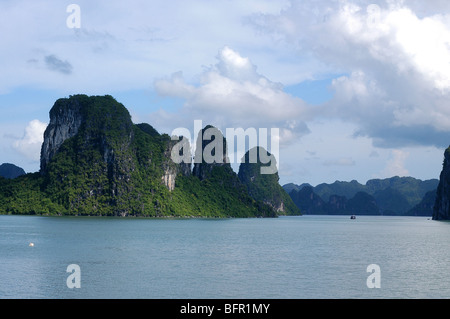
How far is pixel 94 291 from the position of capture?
38.4 meters

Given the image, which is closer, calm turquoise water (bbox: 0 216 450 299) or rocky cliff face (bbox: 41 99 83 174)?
calm turquoise water (bbox: 0 216 450 299)

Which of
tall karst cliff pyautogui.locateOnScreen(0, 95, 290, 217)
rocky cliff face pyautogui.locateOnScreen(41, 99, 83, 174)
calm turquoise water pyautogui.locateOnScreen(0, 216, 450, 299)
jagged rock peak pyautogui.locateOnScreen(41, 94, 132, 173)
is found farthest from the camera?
rocky cliff face pyautogui.locateOnScreen(41, 99, 83, 174)

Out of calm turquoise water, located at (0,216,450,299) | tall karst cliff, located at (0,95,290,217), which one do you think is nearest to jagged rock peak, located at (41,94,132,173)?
tall karst cliff, located at (0,95,290,217)

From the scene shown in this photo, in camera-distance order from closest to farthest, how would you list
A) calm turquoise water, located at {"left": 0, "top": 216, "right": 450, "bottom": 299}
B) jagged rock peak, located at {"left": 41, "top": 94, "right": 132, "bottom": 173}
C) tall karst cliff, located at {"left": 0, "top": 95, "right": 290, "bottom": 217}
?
calm turquoise water, located at {"left": 0, "top": 216, "right": 450, "bottom": 299}
tall karst cliff, located at {"left": 0, "top": 95, "right": 290, "bottom": 217}
jagged rock peak, located at {"left": 41, "top": 94, "right": 132, "bottom": 173}

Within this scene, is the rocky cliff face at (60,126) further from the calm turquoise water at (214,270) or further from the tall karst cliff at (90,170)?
the calm turquoise water at (214,270)

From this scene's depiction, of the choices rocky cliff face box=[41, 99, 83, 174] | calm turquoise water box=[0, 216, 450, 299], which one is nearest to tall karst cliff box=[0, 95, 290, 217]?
rocky cliff face box=[41, 99, 83, 174]

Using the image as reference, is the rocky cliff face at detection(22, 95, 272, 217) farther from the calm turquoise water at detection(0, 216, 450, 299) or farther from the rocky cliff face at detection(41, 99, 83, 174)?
the calm turquoise water at detection(0, 216, 450, 299)

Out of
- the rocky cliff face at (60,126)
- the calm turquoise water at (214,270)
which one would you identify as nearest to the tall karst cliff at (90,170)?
the rocky cliff face at (60,126)

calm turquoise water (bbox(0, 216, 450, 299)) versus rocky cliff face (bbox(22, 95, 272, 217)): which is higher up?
rocky cliff face (bbox(22, 95, 272, 217))

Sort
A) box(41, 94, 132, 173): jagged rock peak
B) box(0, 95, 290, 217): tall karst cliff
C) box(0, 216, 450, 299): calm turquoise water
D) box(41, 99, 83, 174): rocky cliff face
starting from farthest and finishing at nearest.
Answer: box(41, 99, 83, 174): rocky cliff face, box(41, 94, 132, 173): jagged rock peak, box(0, 95, 290, 217): tall karst cliff, box(0, 216, 450, 299): calm turquoise water

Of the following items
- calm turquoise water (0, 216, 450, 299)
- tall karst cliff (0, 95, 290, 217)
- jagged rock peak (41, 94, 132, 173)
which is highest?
jagged rock peak (41, 94, 132, 173)

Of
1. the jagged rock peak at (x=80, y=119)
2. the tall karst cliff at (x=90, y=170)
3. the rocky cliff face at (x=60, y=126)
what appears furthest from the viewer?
the rocky cliff face at (x=60, y=126)
